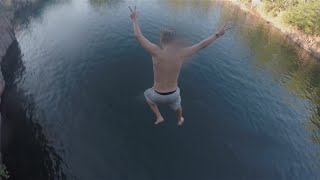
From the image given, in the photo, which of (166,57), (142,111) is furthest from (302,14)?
(166,57)

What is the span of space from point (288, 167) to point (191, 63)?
2082 cm

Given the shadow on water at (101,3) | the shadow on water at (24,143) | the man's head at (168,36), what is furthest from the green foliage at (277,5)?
the man's head at (168,36)

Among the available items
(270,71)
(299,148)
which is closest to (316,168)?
(299,148)

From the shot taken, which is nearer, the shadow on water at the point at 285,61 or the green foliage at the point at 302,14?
the shadow on water at the point at 285,61

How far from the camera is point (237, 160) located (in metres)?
26.3

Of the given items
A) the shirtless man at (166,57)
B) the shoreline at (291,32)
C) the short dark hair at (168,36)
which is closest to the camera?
the shirtless man at (166,57)

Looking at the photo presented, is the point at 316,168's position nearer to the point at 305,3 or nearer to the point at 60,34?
the point at 60,34

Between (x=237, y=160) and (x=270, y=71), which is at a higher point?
(x=237, y=160)

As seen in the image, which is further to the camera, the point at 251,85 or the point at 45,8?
the point at 45,8

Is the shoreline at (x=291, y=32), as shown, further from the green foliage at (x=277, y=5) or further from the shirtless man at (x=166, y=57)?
the shirtless man at (x=166, y=57)

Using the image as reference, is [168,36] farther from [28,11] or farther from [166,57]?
[28,11]

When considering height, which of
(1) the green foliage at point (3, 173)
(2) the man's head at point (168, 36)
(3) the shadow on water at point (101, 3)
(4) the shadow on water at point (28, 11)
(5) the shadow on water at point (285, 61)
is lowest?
(4) the shadow on water at point (28, 11)

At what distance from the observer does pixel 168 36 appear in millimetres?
8711

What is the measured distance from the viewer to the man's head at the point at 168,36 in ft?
28.4
